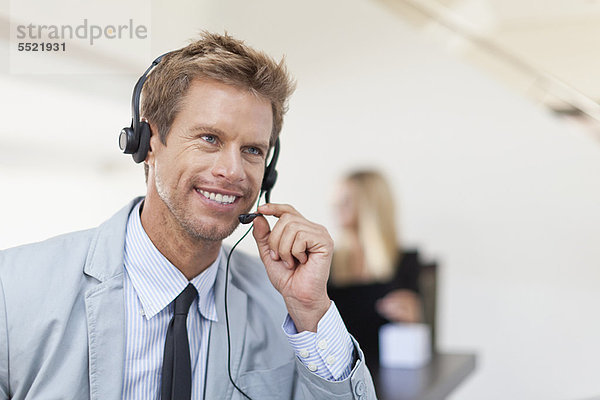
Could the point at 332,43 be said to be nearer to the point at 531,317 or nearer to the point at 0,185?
the point at 531,317

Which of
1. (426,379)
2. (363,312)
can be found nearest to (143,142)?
(426,379)

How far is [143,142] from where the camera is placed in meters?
1.09

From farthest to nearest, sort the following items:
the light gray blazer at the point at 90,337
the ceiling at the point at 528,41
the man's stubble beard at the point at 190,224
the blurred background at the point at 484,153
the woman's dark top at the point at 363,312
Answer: the blurred background at the point at 484,153, the ceiling at the point at 528,41, the woman's dark top at the point at 363,312, the man's stubble beard at the point at 190,224, the light gray blazer at the point at 90,337

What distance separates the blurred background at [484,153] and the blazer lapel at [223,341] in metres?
1.84

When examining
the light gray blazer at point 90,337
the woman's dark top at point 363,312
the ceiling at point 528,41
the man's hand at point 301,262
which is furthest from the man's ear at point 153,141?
the ceiling at point 528,41

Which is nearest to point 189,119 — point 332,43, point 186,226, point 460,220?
point 186,226

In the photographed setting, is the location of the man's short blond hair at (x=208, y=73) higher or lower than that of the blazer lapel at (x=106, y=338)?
higher

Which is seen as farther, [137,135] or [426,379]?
[426,379]

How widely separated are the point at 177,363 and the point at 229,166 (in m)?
0.33

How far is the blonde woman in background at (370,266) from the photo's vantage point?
7.07 feet

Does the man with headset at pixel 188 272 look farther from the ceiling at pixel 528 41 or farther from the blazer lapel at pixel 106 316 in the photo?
the ceiling at pixel 528 41

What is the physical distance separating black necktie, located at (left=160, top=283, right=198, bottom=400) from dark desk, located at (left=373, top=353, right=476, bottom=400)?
0.74 meters

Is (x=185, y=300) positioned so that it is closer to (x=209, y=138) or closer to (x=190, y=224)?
(x=190, y=224)

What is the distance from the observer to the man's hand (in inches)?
41.6
